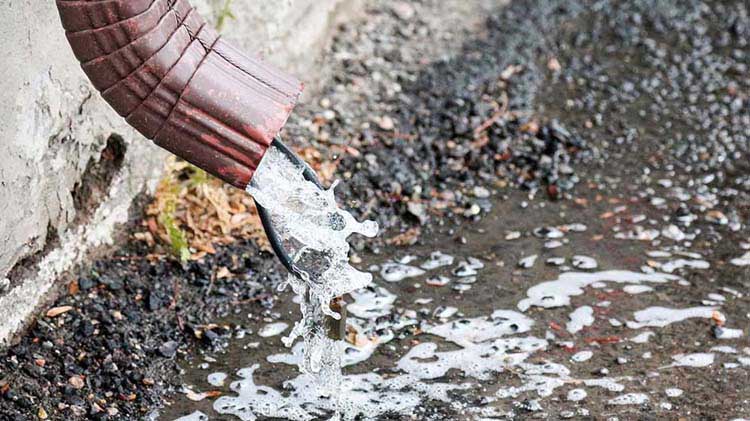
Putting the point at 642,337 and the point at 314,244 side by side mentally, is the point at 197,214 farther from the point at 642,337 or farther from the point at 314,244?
the point at 642,337

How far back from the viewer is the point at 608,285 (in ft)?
12.9

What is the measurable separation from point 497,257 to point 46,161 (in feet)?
5.66

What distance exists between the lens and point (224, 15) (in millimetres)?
3967

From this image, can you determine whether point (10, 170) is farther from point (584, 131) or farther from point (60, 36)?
point (584, 131)

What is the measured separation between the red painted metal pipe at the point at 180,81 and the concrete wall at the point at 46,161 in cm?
67

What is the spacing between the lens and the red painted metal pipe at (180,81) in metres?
2.47

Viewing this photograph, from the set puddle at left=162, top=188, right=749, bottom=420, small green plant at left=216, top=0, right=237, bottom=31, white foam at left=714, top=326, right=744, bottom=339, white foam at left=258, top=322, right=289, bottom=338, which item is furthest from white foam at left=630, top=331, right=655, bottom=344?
small green plant at left=216, top=0, right=237, bottom=31

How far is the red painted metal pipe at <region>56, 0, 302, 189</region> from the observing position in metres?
2.47

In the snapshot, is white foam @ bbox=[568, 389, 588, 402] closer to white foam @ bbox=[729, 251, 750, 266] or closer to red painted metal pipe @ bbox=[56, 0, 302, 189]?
white foam @ bbox=[729, 251, 750, 266]

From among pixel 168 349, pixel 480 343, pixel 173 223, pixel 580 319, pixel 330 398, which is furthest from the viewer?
pixel 173 223

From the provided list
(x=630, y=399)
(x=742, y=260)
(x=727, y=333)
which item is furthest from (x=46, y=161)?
(x=742, y=260)

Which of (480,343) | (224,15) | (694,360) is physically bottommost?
(480,343)

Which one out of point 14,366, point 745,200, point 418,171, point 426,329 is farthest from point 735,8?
point 14,366

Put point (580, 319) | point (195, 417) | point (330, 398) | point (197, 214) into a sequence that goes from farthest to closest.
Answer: point (197, 214), point (580, 319), point (330, 398), point (195, 417)
